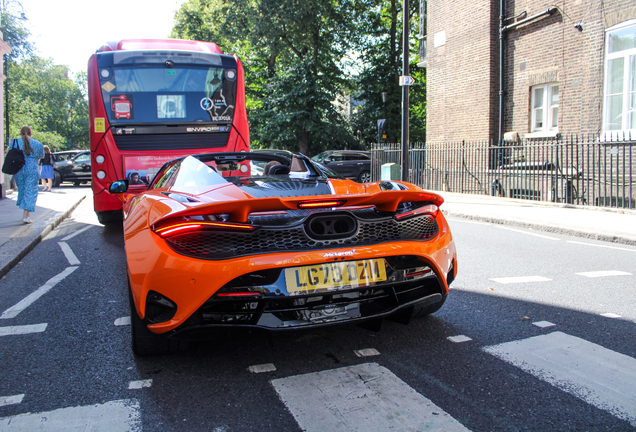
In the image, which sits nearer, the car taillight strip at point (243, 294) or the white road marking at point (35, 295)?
the car taillight strip at point (243, 294)

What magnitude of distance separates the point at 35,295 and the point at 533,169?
12.8m

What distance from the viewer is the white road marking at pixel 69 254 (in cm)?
685

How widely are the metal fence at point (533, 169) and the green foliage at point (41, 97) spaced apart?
35.8m

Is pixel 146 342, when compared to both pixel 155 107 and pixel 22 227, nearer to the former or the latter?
pixel 155 107

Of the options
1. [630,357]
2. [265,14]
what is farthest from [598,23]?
[265,14]

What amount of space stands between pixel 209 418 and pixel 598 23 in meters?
14.3

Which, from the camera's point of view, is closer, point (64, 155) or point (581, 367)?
point (581, 367)

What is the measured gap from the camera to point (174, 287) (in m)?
2.84

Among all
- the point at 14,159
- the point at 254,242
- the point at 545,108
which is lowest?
the point at 254,242

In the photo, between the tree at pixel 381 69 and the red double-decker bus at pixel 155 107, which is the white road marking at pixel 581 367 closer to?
the red double-decker bus at pixel 155 107

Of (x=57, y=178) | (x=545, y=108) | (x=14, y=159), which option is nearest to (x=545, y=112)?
(x=545, y=108)

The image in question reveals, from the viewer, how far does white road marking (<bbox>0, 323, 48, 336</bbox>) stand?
155 inches

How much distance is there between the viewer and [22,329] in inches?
159

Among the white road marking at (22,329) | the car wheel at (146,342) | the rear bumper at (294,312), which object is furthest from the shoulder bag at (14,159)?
the rear bumper at (294,312)
